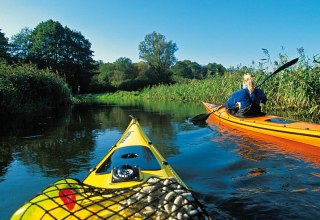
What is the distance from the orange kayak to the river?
0.19 meters

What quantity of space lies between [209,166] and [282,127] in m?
2.38

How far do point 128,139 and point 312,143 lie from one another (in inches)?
143

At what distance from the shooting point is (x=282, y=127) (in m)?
6.73

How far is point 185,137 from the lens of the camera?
791 centimetres

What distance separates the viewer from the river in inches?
141

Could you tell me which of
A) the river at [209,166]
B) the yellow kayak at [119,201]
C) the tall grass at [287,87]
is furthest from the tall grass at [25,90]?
the yellow kayak at [119,201]

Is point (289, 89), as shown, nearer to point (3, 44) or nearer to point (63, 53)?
point (63, 53)

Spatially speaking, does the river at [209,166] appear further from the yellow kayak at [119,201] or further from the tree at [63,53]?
the tree at [63,53]

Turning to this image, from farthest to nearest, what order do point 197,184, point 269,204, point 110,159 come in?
point 197,184 < point 110,159 < point 269,204

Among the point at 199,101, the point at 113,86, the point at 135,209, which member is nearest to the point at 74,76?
the point at 113,86

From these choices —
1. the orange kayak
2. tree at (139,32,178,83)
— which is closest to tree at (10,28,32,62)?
tree at (139,32,178,83)

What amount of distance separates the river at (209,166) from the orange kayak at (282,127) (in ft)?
0.63

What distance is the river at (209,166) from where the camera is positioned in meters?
3.59

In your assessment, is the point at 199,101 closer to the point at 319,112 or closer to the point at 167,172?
the point at 319,112
